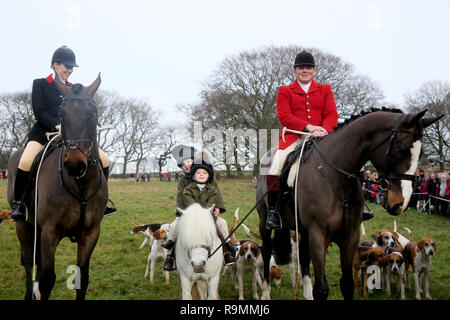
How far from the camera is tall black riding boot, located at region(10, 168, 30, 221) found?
4744 mm

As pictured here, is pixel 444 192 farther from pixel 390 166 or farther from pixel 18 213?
pixel 18 213

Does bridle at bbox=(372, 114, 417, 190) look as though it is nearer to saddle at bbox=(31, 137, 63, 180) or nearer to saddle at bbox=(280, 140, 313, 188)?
saddle at bbox=(280, 140, 313, 188)

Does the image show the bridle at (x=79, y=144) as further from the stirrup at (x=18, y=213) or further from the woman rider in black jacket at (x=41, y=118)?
the stirrup at (x=18, y=213)

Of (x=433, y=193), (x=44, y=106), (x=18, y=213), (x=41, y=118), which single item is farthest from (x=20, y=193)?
(x=433, y=193)

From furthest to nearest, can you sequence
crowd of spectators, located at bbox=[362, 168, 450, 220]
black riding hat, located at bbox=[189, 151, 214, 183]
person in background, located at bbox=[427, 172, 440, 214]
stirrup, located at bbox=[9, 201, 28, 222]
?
person in background, located at bbox=[427, 172, 440, 214] → crowd of spectators, located at bbox=[362, 168, 450, 220] → black riding hat, located at bbox=[189, 151, 214, 183] → stirrup, located at bbox=[9, 201, 28, 222]

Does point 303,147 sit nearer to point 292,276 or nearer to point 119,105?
point 292,276

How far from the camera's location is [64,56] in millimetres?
4977

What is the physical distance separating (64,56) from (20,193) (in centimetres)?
190

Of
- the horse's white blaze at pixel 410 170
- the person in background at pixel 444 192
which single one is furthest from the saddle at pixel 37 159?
the person in background at pixel 444 192

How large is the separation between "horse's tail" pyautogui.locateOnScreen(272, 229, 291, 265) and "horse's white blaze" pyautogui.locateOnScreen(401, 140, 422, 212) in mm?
3077

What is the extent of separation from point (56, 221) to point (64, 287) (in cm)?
309

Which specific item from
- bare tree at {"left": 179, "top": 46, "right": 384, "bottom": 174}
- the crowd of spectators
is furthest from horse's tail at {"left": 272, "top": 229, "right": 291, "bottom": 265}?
bare tree at {"left": 179, "top": 46, "right": 384, "bottom": 174}

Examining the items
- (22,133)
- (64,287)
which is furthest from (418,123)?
(22,133)
